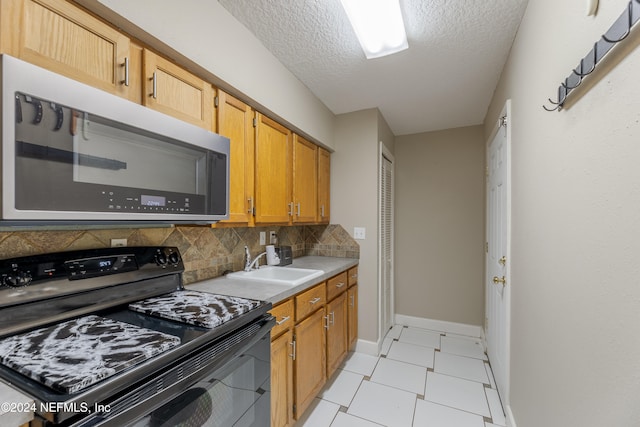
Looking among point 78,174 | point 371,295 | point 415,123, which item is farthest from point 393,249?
point 78,174

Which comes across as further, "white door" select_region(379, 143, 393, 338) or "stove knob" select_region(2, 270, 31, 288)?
"white door" select_region(379, 143, 393, 338)

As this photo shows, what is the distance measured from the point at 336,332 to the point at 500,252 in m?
1.42

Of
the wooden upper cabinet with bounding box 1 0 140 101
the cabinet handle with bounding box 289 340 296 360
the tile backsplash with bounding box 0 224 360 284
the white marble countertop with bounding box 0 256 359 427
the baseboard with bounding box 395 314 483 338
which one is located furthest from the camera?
the baseboard with bounding box 395 314 483 338

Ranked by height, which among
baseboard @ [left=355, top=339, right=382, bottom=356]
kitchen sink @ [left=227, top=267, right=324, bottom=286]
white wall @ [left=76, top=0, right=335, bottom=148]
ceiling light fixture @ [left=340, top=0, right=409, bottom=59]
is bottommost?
baseboard @ [left=355, top=339, right=382, bottom=356]

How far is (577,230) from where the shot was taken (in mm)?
864

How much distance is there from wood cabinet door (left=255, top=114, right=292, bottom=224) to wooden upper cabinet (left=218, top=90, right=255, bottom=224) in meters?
0.07

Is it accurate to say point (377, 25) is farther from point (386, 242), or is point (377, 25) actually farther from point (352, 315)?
point (352, 315)

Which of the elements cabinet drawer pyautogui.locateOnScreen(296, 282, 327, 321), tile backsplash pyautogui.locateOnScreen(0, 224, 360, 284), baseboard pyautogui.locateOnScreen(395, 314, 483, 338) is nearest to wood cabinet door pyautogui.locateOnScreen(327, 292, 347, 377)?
cabinet drawer pyautogui.locateOnScreen(296, 282, 327, 321)

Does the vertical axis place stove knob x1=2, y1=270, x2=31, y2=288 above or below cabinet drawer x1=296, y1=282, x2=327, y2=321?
above

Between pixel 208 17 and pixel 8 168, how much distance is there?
111cm

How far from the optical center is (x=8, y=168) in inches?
25.6

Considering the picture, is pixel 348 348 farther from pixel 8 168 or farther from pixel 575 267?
pixel 8 168

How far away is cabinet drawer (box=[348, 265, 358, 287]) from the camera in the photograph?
2.47m

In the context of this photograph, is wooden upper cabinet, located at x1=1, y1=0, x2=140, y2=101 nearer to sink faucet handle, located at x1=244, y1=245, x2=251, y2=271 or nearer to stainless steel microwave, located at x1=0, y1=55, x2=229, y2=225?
stainless steel microwave, located at x1=0, y1=55, x2=229, y2=225
